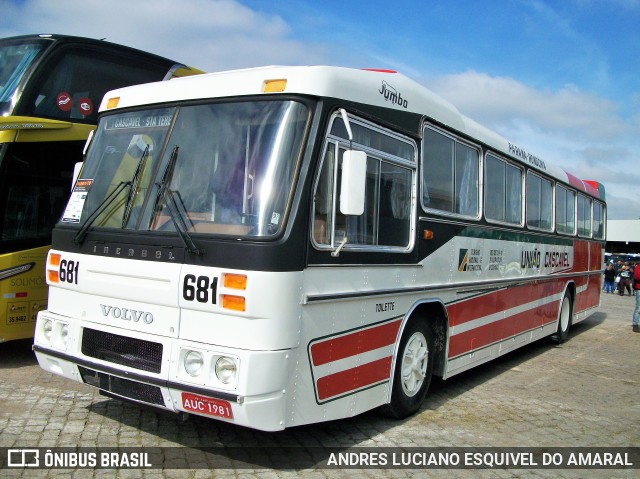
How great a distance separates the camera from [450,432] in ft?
18.7

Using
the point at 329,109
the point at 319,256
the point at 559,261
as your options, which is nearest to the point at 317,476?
the point at 319,256

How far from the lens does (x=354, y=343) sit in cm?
494

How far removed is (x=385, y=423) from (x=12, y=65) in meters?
6.18

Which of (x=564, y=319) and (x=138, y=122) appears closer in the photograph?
(x=138, y=122)

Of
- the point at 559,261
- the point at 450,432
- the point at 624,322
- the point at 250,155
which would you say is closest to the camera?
the point at 250,155

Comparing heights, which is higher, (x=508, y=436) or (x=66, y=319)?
(x=66, y=319)

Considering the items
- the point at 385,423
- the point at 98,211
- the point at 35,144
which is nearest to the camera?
the point at 98,211

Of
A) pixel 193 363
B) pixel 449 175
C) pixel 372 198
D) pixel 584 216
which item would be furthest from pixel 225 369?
pixel 584 216

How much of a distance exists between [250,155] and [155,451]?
236 centimetres

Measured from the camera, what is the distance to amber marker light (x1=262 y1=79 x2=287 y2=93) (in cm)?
450

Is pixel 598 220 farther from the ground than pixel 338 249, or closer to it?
farther from the ground

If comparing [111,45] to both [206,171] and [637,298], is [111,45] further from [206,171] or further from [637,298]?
[637,298]

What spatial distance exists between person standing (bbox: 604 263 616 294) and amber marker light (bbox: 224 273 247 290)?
1112 inches

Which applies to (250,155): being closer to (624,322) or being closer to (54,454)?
(54,454)
